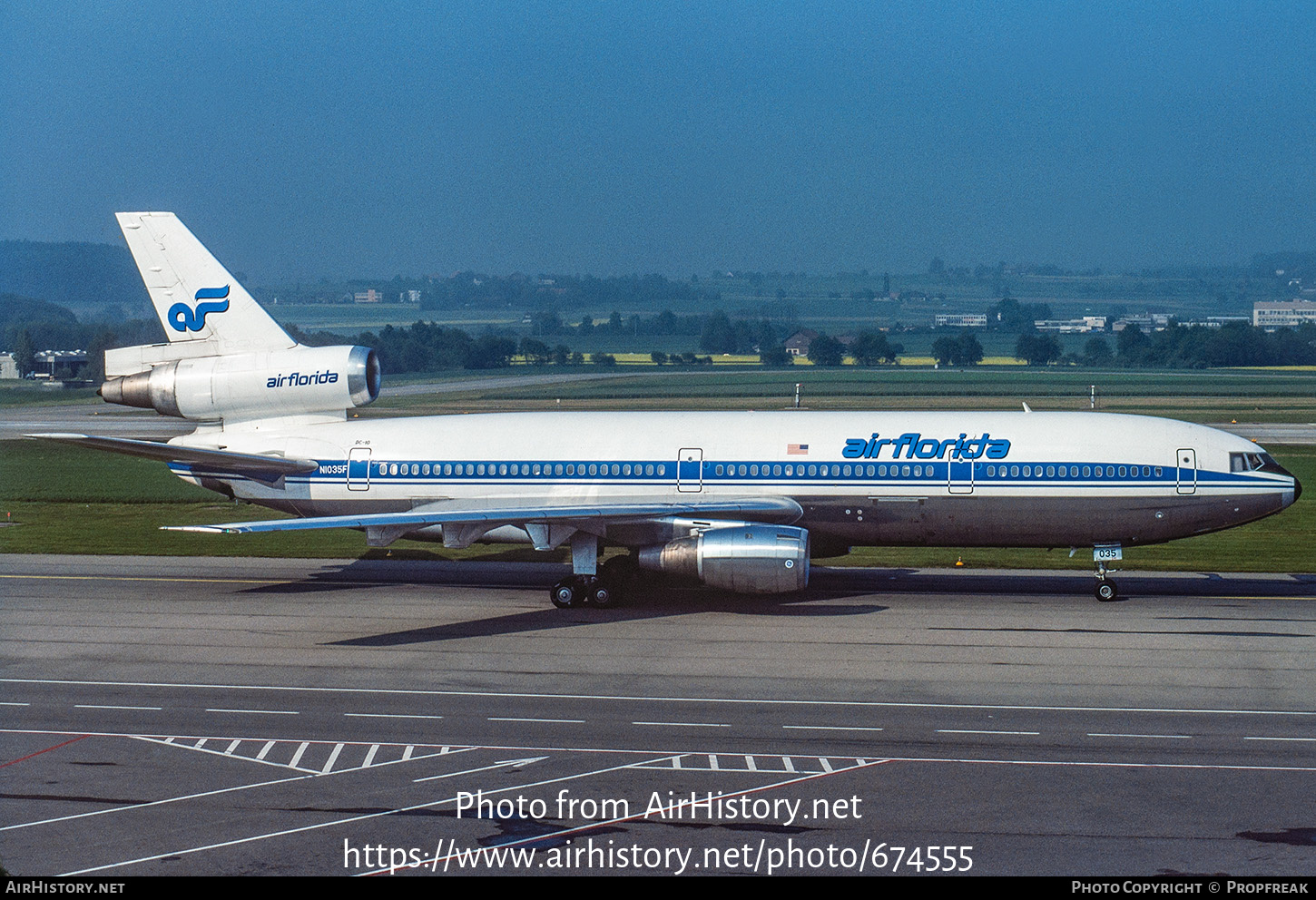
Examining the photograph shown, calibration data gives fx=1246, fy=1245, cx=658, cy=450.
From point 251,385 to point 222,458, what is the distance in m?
2.32

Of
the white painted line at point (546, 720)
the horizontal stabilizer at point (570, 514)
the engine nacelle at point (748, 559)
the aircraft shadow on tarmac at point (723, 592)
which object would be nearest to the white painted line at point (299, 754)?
the white painted line at point (546, 720)

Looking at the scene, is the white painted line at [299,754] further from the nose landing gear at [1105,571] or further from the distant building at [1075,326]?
the distant building at [1075,326]

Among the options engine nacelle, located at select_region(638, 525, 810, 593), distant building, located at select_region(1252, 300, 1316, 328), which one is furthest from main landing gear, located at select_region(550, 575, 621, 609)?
distant building, located at select_region(1252, 300, 1316, 328)

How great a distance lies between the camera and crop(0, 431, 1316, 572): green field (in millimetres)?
38781

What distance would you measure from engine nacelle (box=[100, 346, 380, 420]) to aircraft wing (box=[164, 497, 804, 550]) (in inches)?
181

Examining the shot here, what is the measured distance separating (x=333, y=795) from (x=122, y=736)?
5180 millimetres

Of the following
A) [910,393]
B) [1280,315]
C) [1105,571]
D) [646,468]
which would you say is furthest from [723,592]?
[1280,315]

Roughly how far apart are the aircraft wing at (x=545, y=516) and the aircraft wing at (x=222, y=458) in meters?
2.79

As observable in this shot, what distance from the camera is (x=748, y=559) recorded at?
96.9 ft

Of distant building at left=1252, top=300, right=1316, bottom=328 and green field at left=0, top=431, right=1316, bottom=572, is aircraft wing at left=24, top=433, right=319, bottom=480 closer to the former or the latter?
green field at left=0, top=431, right=1316, bottom=572

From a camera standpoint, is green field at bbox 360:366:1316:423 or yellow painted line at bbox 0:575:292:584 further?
green field at bbox 360:366:1316:423

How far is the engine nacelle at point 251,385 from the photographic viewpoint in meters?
34.1
